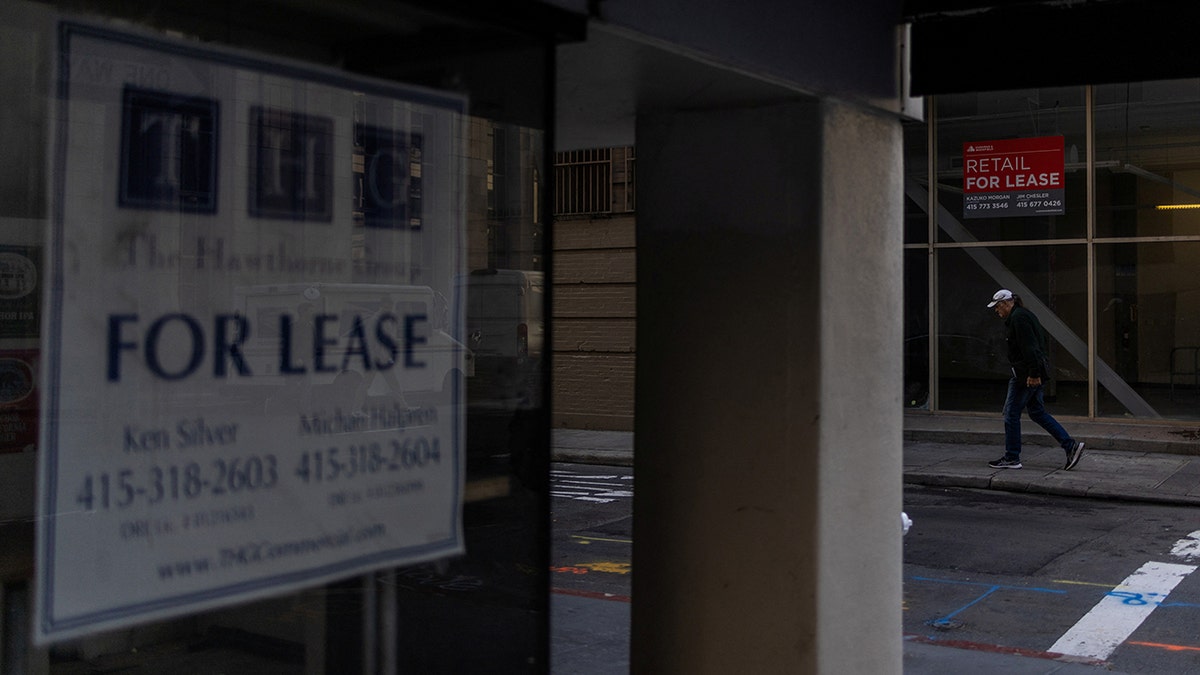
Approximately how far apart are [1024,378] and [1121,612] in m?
6.04

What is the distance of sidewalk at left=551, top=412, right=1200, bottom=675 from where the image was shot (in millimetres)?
11891

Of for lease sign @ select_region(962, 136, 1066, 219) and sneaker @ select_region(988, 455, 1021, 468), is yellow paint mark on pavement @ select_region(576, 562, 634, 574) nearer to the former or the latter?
sneaker @ select_region(988, 455, 1021, 468)

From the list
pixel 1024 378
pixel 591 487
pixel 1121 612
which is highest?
pixel 1024 378

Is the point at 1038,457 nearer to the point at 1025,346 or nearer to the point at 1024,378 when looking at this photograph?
the point at 1024,378

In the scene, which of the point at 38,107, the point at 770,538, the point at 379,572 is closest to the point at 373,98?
the point at 38,107

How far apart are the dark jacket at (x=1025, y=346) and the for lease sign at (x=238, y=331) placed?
11.0 metres

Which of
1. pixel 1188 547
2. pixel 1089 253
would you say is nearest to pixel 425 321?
pixel 1188 547

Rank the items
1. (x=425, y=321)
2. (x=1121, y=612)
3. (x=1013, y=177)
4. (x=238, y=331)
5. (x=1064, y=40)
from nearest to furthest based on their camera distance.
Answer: (x=238, y=331) → (x=425, y=321) → (x=1064, y=40) → (x=1121, y=612) → (x=1013, y=177)

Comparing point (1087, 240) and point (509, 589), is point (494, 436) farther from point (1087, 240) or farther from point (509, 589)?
point (1087, 240)

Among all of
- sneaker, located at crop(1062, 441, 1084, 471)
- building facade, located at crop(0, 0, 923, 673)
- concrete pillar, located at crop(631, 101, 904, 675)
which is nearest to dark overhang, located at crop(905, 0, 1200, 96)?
building facade, located at crop(0, 0, 923, 673)

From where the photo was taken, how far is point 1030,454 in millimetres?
14422

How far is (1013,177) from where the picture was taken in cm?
1748

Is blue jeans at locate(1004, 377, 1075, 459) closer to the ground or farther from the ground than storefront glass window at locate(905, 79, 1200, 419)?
closer to the ground

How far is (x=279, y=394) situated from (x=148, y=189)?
537 mm
